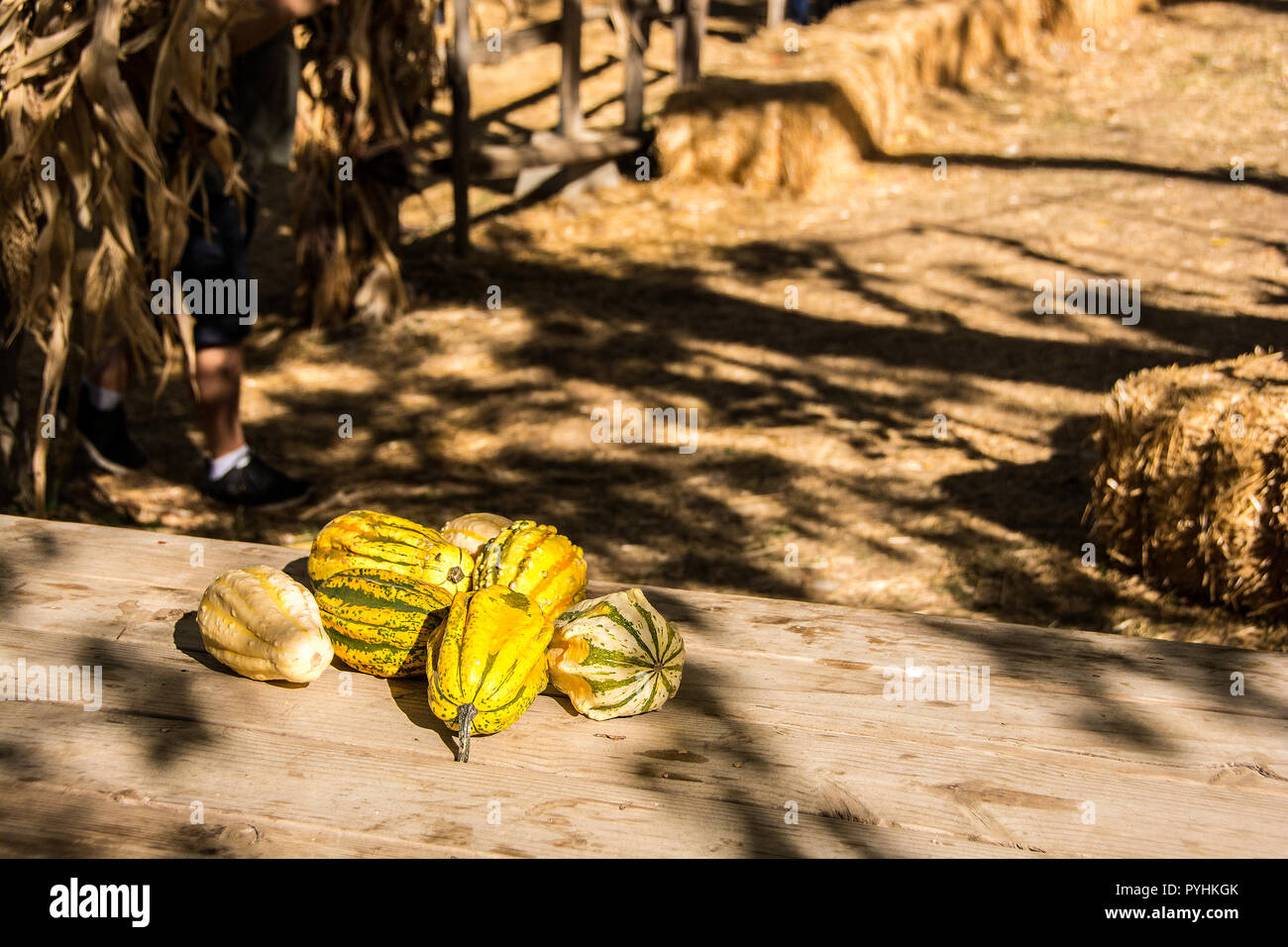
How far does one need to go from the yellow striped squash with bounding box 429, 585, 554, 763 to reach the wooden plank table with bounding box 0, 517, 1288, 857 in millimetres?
68

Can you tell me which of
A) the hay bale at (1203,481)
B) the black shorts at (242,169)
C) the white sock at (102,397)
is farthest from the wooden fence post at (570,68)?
the hay bale at (1203,481)

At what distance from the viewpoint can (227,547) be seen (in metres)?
2.30

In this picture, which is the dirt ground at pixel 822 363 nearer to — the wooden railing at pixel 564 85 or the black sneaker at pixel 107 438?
the black sneaker at pixel 107 438

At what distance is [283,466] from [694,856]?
3.90 m

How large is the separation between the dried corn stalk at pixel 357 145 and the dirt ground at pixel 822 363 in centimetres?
29

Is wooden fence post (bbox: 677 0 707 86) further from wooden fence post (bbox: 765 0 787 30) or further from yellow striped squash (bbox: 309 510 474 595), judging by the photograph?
yellow striped squash (bbox: 309 510 474 595)

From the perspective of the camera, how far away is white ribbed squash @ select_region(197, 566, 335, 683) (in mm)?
1722

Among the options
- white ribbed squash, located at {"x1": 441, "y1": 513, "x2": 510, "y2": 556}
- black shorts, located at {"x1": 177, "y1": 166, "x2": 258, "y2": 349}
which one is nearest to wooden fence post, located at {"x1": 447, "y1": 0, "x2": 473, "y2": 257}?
black shorts, located at {"x1": 177, "y1": 166, "x2": 258, "y2": 349}

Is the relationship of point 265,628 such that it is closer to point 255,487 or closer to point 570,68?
point 255,487

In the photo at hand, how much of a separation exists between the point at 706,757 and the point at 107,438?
386 centimetres

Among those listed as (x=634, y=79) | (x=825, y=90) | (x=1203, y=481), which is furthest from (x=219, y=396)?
(x=825, y=90)

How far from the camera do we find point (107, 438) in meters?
4.68

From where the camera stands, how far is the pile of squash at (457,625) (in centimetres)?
165
